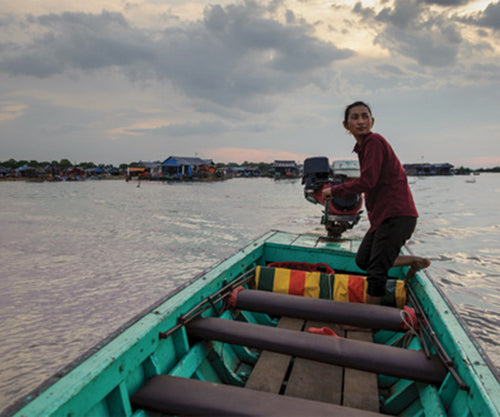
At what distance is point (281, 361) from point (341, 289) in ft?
4.02

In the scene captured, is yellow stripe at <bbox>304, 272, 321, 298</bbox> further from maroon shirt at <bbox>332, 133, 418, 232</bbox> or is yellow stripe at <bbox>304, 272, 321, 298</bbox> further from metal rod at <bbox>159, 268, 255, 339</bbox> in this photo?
maroon shirt at <bbox>332, 133, 418, 232</bbox>

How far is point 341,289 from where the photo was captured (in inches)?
137

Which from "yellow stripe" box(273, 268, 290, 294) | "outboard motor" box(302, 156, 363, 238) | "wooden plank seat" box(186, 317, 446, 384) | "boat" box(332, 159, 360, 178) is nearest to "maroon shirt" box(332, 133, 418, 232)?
"yellow stripe" box(273, 268, 290, 294)

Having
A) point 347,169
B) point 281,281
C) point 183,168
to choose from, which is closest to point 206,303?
point 281,281

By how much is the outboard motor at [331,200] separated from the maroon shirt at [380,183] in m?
4.55

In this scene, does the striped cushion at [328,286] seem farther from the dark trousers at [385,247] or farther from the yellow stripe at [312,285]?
the dark trousers at [385,247]

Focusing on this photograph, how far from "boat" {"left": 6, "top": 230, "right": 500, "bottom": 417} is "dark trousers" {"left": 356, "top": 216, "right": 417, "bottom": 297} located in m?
0.28

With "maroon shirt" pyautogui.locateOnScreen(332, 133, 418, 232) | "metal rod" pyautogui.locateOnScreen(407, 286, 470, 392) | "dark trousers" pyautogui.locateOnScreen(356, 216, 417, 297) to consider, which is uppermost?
"maroon shirt" pyautogui.locateOnScreen(332, 133, 418, 232)

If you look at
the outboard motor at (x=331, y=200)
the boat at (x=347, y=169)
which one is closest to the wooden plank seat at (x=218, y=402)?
the outboard motor at (x=331, y=200)

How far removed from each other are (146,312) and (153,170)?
303 feet

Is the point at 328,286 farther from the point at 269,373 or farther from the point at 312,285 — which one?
the point at 269,373

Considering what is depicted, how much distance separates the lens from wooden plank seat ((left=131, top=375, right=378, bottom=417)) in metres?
1.73

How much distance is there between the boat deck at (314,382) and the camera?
7.18 feet

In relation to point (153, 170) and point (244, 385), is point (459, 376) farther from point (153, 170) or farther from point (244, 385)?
point (153, 170)
